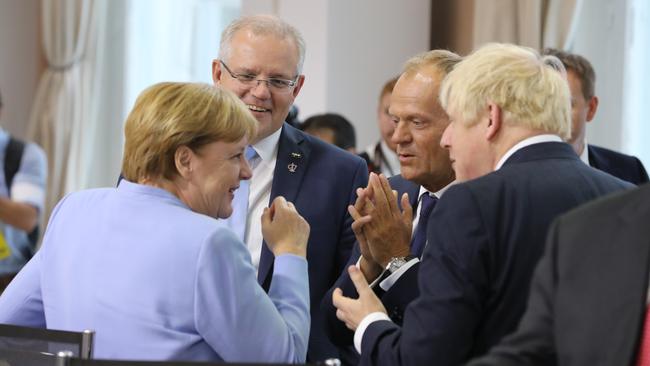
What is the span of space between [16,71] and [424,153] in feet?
23.8

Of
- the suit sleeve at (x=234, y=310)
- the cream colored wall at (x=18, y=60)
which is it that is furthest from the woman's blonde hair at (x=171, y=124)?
the cream colored wall at (x=18, y=60)

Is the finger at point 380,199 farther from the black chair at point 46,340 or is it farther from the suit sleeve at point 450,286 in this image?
the black chair at point 46,340

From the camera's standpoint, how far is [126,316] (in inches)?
93.2

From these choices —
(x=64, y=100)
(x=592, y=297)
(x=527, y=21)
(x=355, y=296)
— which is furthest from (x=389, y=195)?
(x=64, y=100)

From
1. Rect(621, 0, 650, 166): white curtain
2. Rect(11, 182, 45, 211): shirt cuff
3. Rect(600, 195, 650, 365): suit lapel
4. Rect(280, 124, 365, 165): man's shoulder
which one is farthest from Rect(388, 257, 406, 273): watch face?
Rect(11, 182, 45, 211): shirt cuff

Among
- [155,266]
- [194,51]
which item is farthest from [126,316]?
[194,51]

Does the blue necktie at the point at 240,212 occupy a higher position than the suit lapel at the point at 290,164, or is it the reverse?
the suit lapel at the point at 290,164

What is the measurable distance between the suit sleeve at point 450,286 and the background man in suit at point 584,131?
1.75m

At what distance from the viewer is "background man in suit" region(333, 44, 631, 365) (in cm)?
227

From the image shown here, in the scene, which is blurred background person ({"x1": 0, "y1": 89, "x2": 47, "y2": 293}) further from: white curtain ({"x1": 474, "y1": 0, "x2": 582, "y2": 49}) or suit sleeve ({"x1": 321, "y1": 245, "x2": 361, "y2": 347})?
suit sleeve ({"x1": 321, "y1": 245, "x2": 361, "y2": 347})

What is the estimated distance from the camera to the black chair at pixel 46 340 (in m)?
2.34

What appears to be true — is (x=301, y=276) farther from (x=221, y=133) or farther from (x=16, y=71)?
(x=16, y=71)

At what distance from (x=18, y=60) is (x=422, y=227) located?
23.9ft

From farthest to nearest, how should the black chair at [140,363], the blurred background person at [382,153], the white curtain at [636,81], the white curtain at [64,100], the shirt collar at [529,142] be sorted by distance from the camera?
1. the white curtain at [64,100]
2. the white curtain at [636,81]
3. the blurred background person at [382,153]
4. the shirt collar at [529,142]
5. the black chair at [140,363]
